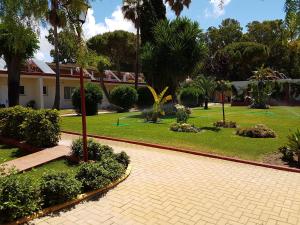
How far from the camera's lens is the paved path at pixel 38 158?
28.5 ft

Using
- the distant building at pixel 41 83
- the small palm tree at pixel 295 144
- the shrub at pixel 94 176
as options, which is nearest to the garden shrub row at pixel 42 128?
the shrub at pixel 94 176

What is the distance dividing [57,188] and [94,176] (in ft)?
3.38

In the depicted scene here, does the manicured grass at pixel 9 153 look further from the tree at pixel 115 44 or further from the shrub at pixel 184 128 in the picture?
the tree at pixel 115 44

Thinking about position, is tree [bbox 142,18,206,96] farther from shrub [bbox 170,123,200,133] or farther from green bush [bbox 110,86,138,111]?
shrub [bbox 170,123,200,133]

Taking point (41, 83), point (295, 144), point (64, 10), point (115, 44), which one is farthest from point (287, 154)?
point (115, 44)

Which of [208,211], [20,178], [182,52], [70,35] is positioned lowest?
[208,211]

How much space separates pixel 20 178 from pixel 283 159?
751cm

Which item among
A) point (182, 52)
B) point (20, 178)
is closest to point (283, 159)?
point (20, 178)

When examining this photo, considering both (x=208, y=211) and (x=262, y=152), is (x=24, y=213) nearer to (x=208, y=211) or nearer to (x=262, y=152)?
(x=208, y=211)

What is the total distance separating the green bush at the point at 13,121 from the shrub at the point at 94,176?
18.8 ft

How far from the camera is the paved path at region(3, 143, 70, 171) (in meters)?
8.67

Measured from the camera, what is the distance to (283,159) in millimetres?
9828

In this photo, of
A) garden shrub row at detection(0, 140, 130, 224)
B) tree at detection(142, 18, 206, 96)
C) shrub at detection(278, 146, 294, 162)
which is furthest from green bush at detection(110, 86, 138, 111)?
garden shrub row at detection(0, 140, 130, 224)

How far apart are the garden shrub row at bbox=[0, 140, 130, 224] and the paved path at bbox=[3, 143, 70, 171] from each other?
6.83 ft
